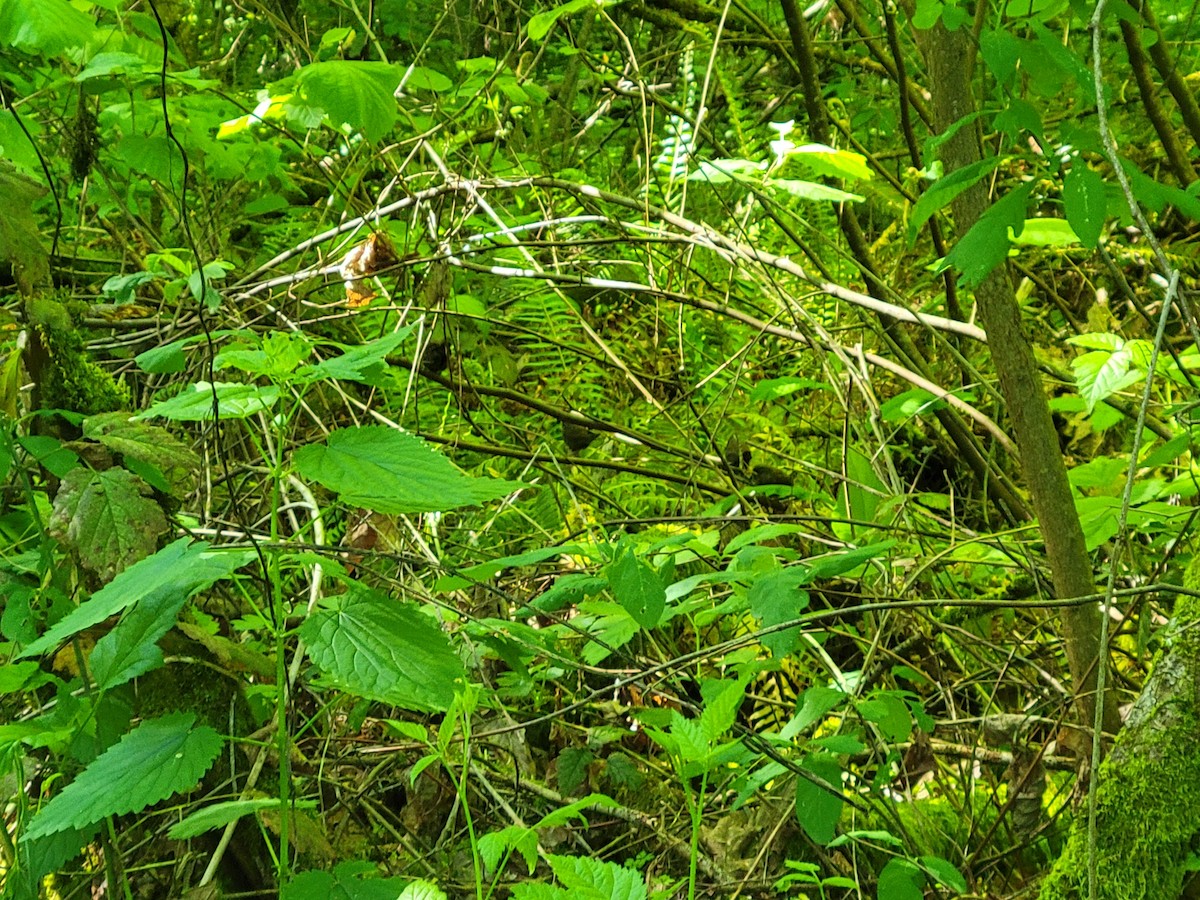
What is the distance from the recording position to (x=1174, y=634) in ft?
5.22

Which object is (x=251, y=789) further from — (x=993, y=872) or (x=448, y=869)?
(x=993, y=872)

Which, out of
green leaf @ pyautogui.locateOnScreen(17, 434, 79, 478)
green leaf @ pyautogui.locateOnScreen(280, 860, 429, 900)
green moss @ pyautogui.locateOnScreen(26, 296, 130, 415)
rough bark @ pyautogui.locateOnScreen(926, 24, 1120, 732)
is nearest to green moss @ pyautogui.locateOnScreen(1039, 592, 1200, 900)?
rough bark @ pyautogui.locateOnScreen(926, 24, 1120, 732)

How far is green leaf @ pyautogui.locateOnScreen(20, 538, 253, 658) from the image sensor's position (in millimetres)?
1145

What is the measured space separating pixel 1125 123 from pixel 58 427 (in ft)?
12.5

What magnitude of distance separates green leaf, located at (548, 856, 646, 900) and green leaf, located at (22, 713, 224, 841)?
1.51 feet

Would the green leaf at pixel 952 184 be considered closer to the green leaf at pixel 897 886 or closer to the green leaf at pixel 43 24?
the green leaf at pixel 897 886

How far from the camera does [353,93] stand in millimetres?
1947

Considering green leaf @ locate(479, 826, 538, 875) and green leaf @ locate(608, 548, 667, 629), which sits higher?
green leaf @ locate(608, 548, 667, 629)

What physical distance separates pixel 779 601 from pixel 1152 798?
644 millimetres

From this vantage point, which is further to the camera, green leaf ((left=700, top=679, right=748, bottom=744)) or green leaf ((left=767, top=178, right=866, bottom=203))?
green leaf ((left=767, top=178, right=866, bottom=203))

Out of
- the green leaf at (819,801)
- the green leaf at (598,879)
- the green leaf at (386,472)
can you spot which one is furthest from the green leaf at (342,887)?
the green leaf at (819,801)

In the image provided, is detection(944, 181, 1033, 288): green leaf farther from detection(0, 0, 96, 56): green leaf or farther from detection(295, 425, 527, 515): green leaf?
detection(0, 0, 96, 56): green leaf

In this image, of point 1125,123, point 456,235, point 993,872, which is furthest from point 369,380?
point 1125,123

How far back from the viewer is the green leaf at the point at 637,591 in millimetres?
1471
